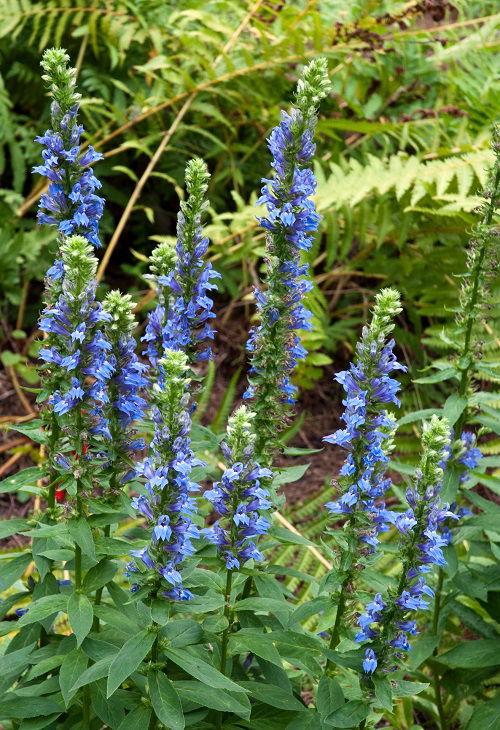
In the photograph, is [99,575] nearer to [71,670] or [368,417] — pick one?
[71,670]

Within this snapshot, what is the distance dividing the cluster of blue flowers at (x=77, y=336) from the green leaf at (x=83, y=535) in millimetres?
284

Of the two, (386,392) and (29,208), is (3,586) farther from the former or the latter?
(29,208)

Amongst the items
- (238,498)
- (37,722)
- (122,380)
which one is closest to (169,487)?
(238,498)

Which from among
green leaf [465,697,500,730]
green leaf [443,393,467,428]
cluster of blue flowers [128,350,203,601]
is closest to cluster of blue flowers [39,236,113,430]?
cluster of blue flowers [128,350,203,601]

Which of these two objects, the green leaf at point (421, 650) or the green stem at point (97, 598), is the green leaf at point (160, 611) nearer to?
the green stem at point (97, 598)

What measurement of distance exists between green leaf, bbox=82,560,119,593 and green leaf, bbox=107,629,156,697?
25 centimetres

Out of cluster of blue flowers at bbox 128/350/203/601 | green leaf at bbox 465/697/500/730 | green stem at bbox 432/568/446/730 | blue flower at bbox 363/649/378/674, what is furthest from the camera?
green stem at bbox 432/568/446/730

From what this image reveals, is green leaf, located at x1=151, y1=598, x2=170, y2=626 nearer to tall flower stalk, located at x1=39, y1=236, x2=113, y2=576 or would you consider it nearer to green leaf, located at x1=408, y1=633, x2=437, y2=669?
tall flower stalk, located at x1=39, y1=236, x2=113, y2=576

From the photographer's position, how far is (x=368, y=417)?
8.27 feet

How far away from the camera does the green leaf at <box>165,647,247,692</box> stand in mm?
2383

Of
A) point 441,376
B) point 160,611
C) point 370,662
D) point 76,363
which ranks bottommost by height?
point 370,662

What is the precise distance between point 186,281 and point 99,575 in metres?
0.98

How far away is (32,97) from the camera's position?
6699mm

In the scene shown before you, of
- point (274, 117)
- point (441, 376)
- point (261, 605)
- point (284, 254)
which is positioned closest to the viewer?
point (261, 605)
